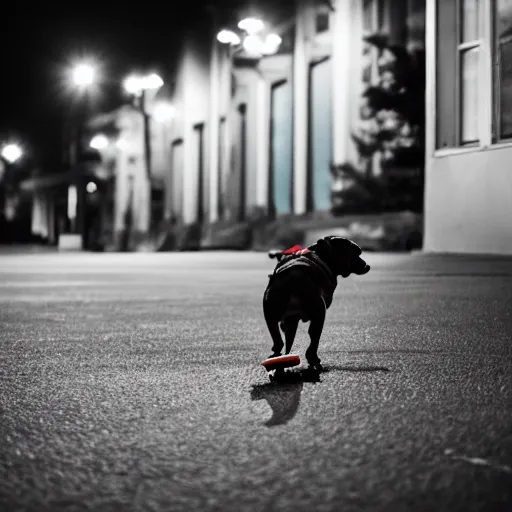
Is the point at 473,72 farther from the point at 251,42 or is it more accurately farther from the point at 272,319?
the point at 272,319

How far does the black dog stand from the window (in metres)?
13.9

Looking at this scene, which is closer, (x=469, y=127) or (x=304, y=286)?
(x=304, y=286)

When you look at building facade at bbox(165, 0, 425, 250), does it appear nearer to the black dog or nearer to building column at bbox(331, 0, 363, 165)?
building column at bbox(331, 0, 363, 165)

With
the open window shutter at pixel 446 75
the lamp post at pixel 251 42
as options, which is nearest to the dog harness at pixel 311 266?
the open window shutter at pixel 446 75

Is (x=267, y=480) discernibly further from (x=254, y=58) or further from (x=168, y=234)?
(x=168, y=234)

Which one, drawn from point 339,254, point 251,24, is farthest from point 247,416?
point 251,24

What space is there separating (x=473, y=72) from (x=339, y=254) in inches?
601

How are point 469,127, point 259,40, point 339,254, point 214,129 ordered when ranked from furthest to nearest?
point 214,129 → point 259,40 → point 469,127 → point 339,254

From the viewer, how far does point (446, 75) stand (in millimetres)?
19047

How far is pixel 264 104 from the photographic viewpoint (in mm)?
30969

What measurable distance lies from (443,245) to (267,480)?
1710 cm

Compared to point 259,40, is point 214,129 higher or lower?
lower

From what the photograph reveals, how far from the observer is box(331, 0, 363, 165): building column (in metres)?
25.4

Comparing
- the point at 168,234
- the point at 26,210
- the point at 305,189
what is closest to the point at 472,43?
the point at 305,189
